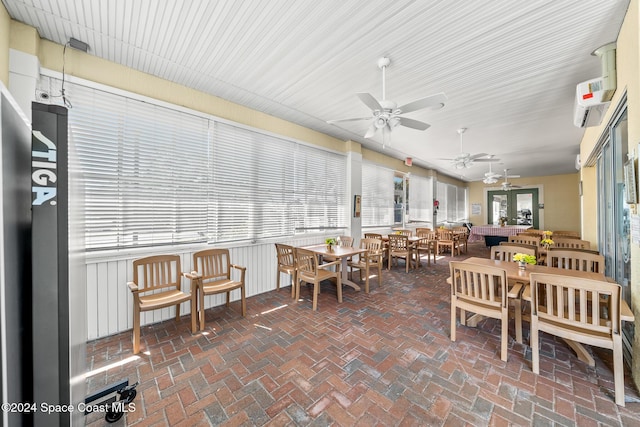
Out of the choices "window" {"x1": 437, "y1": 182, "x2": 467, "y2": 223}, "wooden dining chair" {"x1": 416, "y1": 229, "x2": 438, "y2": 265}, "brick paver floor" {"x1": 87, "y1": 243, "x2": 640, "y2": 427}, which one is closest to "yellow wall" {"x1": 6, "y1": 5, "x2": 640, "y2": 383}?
"brick paver floor" {"x1": 87, "y1": 243, "x2": 640, "y2": 427}

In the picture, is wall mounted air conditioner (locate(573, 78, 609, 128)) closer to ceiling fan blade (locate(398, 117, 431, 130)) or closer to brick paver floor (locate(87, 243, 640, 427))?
ceiling fan blade (locate(398, 117, 431, 130))

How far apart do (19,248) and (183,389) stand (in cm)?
189

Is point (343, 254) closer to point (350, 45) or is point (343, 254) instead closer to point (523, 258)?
point (523, 258)

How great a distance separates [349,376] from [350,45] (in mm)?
3175

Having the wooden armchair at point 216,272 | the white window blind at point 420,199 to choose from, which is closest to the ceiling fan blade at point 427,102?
the wooden armchair at point 216,272

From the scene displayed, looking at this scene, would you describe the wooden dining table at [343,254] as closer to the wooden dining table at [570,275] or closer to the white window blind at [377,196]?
the wooden dining table at [570,275]

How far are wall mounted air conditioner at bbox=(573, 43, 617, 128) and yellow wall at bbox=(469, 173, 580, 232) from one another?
9.94 m

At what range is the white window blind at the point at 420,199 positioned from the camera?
8648 mm

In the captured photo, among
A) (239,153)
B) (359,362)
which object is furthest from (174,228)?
(359,362)

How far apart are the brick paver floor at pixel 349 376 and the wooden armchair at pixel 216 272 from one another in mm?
433

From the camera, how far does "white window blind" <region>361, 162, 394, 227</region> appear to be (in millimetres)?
6641

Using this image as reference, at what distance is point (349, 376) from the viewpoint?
2.11 meters

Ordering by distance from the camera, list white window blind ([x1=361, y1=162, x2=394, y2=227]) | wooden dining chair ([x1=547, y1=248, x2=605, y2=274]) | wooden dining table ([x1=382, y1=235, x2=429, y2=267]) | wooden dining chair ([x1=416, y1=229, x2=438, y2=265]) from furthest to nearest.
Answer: white window blind ([x1=361, y1=162, x2=394, y2=227]), wooden dining chair ([x1=416, y1=229, x2=438, y2=265]), wooden dining table ([x1=382, y1=235, x2=429, y2=267]), wooden dining chair ([x1=547, y1=248, x2=605, y2=274])

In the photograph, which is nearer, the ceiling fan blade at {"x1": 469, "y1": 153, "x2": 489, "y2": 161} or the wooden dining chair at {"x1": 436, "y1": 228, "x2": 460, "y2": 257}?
the ceiling fan blade at {"x1": 469, "y1": 153, "x2": 489, "y2": 161}
